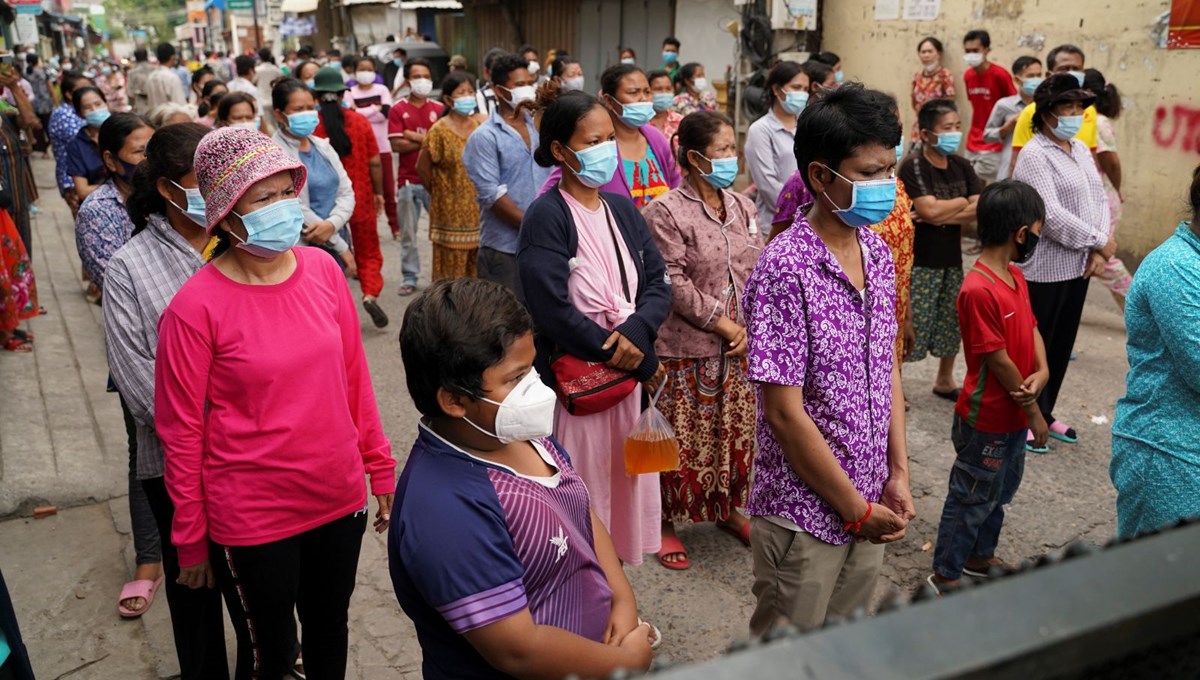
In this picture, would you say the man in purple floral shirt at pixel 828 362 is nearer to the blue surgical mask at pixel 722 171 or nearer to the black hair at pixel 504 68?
the blue surgical mask at pixel 722 171

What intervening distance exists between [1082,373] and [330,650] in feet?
18.0

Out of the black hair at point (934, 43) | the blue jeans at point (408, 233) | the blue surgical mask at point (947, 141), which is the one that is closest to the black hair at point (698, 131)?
the blue surgical mask at point (947, 141)

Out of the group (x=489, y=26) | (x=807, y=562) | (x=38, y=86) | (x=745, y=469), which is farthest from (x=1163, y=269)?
(x=489, y=26)

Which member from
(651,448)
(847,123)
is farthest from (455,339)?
(651,448)

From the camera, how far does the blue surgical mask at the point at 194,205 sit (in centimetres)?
280

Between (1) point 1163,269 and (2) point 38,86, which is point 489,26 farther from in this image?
(1) point 1163,269

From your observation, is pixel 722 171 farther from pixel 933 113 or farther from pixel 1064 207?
pixel 1064 207

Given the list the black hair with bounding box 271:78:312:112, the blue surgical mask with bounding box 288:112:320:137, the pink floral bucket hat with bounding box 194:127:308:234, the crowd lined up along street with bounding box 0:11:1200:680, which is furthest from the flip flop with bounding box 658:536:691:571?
the black hair with bounding box 271:78:312:112

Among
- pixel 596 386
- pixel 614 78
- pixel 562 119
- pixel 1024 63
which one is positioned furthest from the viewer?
pixel 1024 63

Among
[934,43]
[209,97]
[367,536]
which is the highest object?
[934,43]

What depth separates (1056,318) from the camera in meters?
5.07

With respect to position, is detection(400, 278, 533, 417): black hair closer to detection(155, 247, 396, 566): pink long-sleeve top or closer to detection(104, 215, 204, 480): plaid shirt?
detection(155, 247, 396, 566): pink long-sleeve top

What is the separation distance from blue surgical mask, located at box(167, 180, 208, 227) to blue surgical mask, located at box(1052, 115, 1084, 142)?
4132 millimetres

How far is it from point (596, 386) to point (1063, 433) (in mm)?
3293
